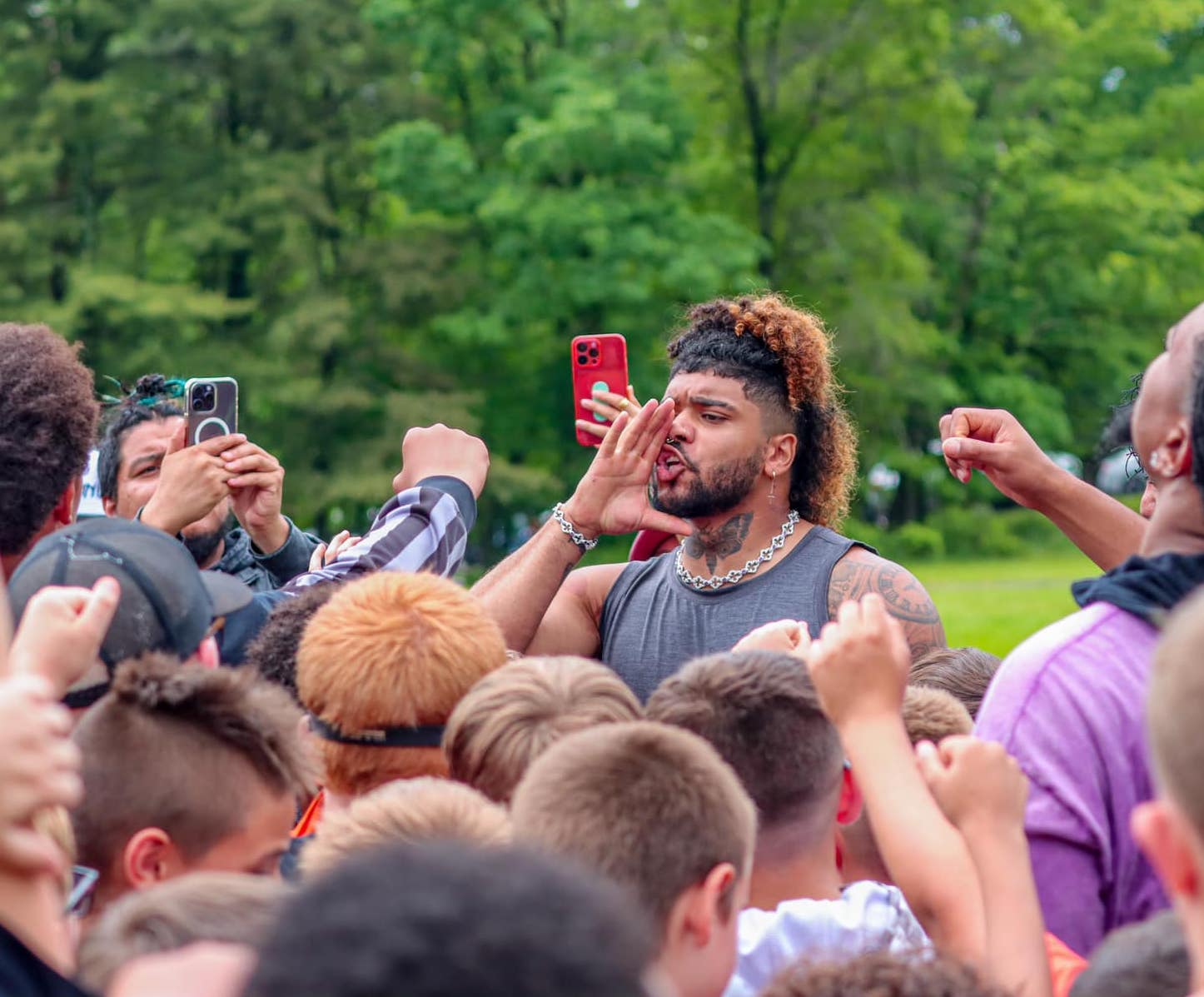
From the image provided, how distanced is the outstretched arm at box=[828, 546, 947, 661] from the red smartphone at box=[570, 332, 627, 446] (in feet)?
3.21

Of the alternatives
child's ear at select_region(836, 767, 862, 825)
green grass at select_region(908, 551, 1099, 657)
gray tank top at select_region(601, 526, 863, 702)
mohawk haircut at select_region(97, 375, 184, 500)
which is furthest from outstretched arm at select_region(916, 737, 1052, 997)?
green grass at select_region(908, 551, 1099, 657)

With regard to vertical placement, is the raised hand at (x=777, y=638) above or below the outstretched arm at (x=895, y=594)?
above

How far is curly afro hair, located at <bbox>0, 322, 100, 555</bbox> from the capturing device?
306 centimetres

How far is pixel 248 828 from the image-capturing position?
2.39m

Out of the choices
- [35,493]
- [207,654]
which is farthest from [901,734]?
[35,493]

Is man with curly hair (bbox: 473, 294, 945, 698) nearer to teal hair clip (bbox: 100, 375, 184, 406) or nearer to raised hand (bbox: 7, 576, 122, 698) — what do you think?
teal hair clip (bbox: 100, 375, 184, 406)

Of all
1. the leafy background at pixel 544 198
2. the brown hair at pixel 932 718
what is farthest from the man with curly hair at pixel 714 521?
the leafy background at pixel 544 198

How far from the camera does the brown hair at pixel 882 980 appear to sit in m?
1.74

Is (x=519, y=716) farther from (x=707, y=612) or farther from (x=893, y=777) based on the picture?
(x=707, y=612)

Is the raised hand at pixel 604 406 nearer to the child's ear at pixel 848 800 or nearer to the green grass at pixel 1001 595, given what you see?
the child's ear at pixel 848 800

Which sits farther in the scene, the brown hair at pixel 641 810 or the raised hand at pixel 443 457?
the raised hand at pixel 443 457

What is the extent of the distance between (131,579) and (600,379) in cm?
252

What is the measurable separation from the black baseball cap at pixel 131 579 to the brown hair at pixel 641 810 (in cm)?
80

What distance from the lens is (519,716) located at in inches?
104
